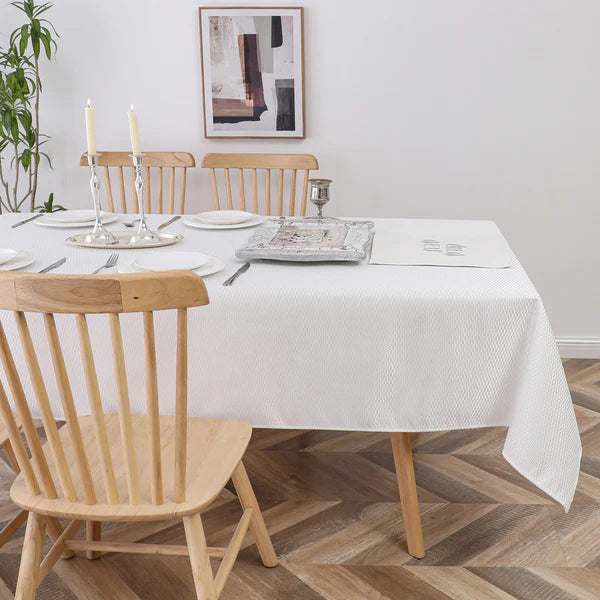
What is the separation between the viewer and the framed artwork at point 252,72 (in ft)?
9.64

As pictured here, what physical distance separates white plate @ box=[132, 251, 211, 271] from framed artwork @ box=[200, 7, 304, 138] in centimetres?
147

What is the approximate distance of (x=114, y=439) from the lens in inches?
58.2

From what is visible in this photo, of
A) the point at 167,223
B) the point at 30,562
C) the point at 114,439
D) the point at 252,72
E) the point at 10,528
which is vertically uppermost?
the point at 252,72

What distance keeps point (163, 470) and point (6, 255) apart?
2.32 feet

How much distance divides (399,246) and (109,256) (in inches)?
29.0

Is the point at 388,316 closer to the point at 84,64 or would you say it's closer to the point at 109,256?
the point at 109,256

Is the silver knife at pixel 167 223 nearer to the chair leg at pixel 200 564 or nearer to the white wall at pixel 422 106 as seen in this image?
the white wall at pixel 422 106

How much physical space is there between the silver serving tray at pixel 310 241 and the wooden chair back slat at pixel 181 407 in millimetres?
553

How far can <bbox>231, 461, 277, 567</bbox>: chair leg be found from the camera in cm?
161

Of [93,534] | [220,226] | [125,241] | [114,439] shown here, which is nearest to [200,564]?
[114,439]

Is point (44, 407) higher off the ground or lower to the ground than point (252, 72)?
lower

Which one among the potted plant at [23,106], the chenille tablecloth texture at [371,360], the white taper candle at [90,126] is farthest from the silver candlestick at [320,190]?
the potted plant at [23,106]

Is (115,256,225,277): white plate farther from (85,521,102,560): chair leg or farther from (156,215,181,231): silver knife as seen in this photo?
(85,521,102,560): chair leg

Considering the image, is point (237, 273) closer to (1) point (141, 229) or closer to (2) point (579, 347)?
(1) point (141, 229)
